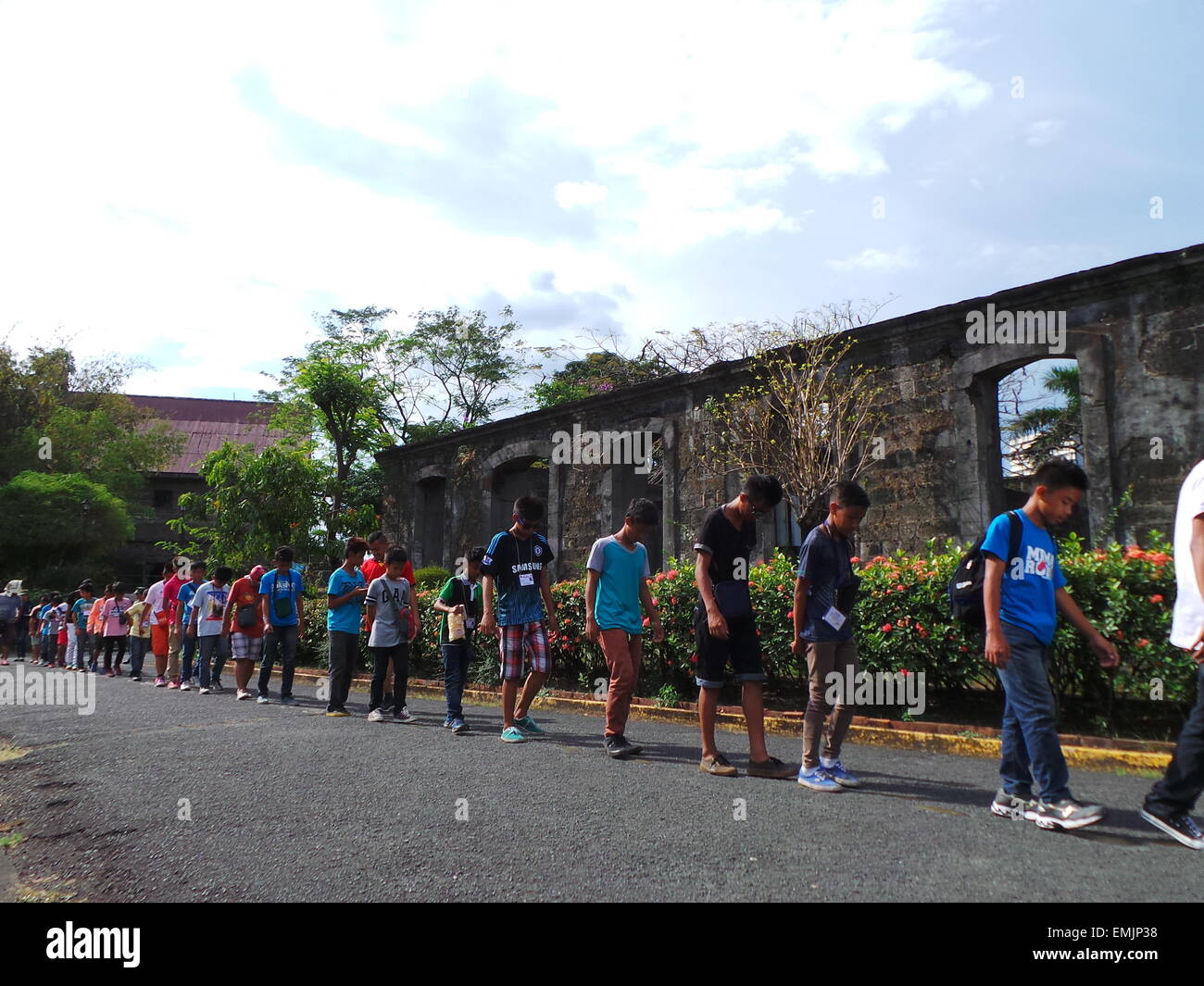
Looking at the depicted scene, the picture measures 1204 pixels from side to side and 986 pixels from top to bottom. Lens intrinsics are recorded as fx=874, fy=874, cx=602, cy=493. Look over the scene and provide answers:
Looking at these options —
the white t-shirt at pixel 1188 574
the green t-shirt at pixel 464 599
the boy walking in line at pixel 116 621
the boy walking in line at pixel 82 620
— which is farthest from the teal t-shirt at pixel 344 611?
the boy walking in line at pixel 82 620

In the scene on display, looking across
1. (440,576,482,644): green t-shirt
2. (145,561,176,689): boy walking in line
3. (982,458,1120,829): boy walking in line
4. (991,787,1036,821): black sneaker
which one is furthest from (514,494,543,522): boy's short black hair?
(145,561,176,689): boy walking in line

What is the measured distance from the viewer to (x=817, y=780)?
5043mm

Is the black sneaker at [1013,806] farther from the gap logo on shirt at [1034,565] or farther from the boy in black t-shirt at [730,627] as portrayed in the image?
the boy in black t-shirt at [730,627]

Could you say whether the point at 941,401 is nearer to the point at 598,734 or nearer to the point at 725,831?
the point at 598,734

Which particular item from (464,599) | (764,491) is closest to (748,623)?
(764,491)

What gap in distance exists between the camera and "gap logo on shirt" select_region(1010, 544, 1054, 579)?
13.9 ft

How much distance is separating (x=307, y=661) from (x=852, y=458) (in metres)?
9.15

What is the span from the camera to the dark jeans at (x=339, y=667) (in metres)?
8.65

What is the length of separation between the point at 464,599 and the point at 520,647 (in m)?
1.29

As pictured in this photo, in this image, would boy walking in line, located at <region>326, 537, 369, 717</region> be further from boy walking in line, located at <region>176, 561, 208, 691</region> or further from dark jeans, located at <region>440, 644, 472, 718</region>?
boy walking in line, located at <region>176, 561, 208, 691</region>

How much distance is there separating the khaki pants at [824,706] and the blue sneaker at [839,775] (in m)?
0.05

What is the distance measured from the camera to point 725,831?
4164mm

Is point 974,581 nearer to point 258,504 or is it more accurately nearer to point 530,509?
point 530,509

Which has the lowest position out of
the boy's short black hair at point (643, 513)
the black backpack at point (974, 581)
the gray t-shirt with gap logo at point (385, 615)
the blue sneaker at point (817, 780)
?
the blue sneaker at point (817, 780)
